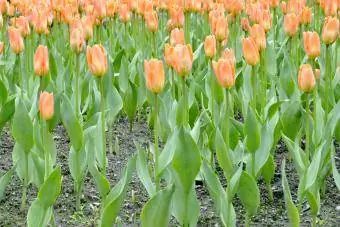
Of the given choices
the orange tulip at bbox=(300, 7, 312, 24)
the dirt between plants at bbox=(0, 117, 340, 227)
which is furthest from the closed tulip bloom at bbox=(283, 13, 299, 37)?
the dirt between plants at bbox=(0, 117, 340, 227)

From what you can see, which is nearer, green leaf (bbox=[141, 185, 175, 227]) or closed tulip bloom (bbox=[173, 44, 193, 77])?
green leaf (bbox=[141, 185, 175, 227])

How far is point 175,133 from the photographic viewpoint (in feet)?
7.78

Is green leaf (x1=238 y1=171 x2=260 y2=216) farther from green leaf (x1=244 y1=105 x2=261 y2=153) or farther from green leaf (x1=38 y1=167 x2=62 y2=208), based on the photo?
green leaf (x1=38 y1=167 x2=62 y2=208)

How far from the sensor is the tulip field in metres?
2.38

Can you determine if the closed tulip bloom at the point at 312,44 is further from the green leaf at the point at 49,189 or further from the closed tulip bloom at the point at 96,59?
the green leaf at the point at 49,189

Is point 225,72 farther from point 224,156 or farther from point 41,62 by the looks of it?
point 41,62

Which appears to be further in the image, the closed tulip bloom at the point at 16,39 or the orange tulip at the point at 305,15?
the orange tulip at the point at 305,15

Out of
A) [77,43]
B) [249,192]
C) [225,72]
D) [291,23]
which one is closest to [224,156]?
[249,192]

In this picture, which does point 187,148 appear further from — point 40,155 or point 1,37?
point 1,37

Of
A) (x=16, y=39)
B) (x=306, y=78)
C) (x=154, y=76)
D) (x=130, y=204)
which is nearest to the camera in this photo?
(x=154, y=76)

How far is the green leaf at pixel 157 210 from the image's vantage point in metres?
2.22

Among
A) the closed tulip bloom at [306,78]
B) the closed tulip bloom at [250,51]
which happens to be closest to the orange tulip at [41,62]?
the closed tulip bloom at [250,51]

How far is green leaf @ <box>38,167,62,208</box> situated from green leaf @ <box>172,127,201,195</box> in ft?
1.23

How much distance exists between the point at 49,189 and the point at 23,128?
44cm
